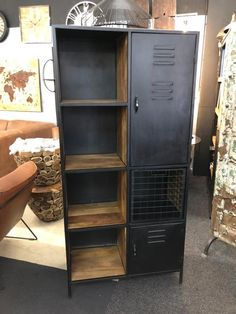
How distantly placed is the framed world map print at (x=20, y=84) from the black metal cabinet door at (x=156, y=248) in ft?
10.5

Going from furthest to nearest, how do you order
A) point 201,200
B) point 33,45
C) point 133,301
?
point 33,45 < point 201,200 < point 133,301

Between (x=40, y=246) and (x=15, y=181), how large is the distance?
863 millimetres

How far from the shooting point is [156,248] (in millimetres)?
1762

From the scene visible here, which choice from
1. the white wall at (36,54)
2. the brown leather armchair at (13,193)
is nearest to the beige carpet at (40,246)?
the brown leather armchair at (13,193)

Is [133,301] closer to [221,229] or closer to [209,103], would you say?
[221,229]

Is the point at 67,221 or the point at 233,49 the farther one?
the point at 233,49

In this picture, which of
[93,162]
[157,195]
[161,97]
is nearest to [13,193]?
[93,162]

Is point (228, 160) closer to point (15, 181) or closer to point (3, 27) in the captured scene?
point (15, 181)

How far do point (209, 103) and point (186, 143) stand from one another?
7.68 feet

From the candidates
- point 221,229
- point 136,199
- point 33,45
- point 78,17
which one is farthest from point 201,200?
point 33,45

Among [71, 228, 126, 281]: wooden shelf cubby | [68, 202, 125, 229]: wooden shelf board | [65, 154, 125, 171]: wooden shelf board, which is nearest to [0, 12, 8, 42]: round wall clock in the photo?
[65, 154, 125, 171]: wooden shelf board

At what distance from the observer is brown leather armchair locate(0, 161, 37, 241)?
1.59 meters

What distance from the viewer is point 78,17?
3713mm

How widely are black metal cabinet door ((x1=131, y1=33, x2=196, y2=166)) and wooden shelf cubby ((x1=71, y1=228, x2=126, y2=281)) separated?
1.98 feet
